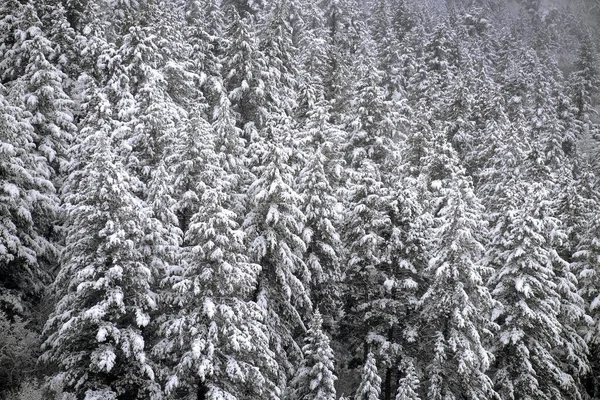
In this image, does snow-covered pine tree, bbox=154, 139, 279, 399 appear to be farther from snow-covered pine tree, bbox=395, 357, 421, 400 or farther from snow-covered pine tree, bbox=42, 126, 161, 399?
snow-covered pine tree, bbox=395, 357, 421, 400

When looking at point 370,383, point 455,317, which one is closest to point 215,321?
point 370,383

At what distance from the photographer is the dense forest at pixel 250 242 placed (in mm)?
17094

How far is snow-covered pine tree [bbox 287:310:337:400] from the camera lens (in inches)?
723

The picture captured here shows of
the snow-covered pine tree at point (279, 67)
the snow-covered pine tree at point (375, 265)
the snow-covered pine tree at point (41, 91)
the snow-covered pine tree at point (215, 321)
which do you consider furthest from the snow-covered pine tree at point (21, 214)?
the snow-covered pine tree at point (375, 265)

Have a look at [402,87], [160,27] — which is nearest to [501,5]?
[402,87]

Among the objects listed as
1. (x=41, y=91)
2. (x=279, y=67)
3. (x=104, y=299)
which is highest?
(x=279, y=67)

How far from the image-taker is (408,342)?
77.5 ft

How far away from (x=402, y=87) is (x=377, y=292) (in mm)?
34688

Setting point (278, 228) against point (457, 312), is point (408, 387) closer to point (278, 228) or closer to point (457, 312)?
point (457, 312)

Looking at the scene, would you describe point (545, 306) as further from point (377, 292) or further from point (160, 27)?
point (160, 27)

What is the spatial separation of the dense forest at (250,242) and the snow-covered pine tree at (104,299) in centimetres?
10

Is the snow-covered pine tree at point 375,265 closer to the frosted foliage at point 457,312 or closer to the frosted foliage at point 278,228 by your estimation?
the frosted foliage at point 457,312

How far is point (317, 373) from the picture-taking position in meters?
18.4

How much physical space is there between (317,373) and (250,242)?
6.25m
